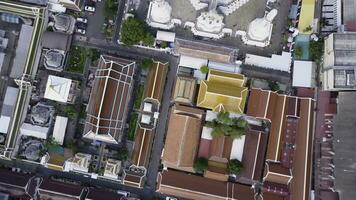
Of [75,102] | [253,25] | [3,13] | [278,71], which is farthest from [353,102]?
[3,13]

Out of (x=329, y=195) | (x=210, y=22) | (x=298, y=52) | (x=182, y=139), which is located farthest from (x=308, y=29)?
(x=182, y=139)

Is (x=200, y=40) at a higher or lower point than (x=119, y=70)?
higher

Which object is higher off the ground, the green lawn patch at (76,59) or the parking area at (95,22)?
the parking area at (95,22)

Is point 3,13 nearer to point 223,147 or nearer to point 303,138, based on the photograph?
point 223,147

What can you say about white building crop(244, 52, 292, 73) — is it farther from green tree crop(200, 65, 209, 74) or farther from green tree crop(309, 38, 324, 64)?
green tree crop(200, 65, 209, 74)

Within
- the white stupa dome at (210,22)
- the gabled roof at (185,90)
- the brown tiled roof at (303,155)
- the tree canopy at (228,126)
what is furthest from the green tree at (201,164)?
the white stupa dome at (210,22)

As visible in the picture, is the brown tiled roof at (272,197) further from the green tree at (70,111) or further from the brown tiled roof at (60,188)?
the green tree at (70,111)

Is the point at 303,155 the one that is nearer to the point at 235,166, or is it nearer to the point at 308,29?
the point at 235,166
